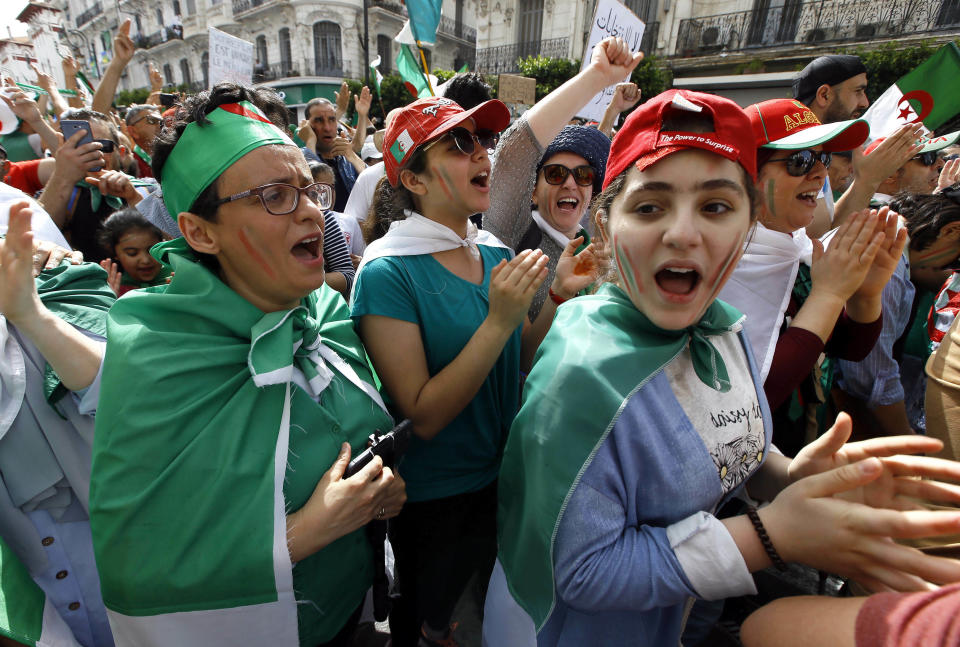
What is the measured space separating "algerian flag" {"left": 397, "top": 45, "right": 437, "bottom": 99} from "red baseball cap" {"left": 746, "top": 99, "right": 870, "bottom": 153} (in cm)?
445

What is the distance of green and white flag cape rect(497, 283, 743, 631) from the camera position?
109cm

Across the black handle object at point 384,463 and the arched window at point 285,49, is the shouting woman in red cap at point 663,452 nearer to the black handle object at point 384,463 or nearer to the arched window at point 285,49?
the black handle object at point 384,463

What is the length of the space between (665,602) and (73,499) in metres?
1.85

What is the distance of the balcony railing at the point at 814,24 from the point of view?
14.5 meters

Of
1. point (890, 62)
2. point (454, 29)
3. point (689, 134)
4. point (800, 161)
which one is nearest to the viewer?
point (689, 134)

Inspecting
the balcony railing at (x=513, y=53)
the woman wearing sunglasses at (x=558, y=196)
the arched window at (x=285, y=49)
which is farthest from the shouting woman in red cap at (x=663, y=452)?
the arched window at (x=285, y=49)

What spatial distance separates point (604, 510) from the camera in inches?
42.1

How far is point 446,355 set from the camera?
5.59 feet

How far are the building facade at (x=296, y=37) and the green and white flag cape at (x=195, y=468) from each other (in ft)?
109

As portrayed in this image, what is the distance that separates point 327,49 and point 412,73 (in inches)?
1274

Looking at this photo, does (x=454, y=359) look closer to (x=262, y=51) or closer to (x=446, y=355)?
(x=446, y=355)

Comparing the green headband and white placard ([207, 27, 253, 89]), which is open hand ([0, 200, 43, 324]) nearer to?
the green headband

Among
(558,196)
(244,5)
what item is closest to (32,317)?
(558,196)

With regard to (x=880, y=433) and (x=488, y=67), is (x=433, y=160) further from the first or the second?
(x=488, y=67)
